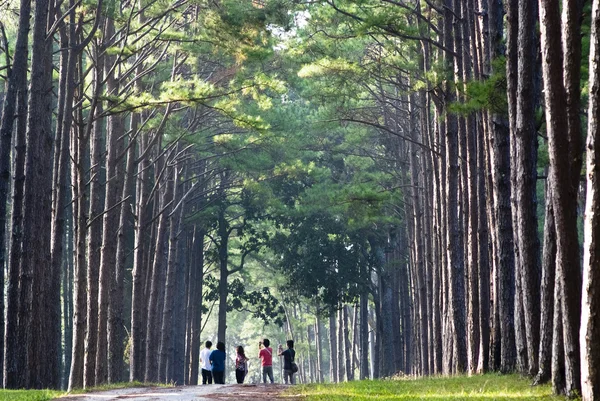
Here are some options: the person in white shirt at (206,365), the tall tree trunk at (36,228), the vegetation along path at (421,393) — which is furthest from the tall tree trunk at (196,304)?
the vegetation along path at (421,393)

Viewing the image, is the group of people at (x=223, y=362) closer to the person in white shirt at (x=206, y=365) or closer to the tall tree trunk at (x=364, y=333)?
the person in white shirt at (x=206, y=365)

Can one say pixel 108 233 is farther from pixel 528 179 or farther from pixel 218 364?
pixel 528 179

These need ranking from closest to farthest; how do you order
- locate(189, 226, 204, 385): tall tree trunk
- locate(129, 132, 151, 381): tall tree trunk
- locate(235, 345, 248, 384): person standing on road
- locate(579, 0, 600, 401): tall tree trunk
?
locate(579, 0, 600, 401): tall tree trunk → locate(235, 345, 248, 384): person standing on road → locate(129, 132, 151, 381): tall tree trunk → locate(189, 226, 204, 385): tall tree trunk

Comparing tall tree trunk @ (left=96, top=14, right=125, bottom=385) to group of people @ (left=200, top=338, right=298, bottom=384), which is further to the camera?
group of people @ (left=200, top=338, right=298, bottom=384)

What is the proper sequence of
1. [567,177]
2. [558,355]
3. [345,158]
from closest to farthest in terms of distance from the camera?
[567,177], [558,355], [345,158]

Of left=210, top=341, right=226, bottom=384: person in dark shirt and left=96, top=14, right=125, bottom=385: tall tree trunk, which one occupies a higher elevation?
left=96, top=14, right=125, bottom=385: tall tree trunk

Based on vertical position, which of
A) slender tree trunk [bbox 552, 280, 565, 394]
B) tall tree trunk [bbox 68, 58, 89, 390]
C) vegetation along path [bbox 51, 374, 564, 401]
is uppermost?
→ tall tree trunk [bbox 68, 58, 89, 390]

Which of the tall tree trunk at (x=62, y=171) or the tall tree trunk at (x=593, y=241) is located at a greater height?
the tall tree trunk at (x=62, y=171)

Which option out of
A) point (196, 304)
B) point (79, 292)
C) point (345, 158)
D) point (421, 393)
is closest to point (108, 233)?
point (79, 292)

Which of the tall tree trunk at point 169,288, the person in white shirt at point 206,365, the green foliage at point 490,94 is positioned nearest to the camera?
the green foliage at point 490,94

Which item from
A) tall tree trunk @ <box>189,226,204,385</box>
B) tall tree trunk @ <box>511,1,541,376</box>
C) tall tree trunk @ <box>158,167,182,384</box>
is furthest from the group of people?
tall tree trunk @ <box>189,226,204,385</box>

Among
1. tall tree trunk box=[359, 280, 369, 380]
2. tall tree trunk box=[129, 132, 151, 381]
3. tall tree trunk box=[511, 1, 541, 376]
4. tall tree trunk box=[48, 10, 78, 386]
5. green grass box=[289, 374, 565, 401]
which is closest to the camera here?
green grass box=[289, 374, 565, 401]

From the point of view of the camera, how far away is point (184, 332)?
157 ft

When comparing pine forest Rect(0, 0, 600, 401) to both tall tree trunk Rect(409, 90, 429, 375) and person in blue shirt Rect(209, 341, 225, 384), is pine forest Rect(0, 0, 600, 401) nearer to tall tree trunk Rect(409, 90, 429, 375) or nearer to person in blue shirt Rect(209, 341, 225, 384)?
tall tree trunk Rect(409, 90, 429, 375)
